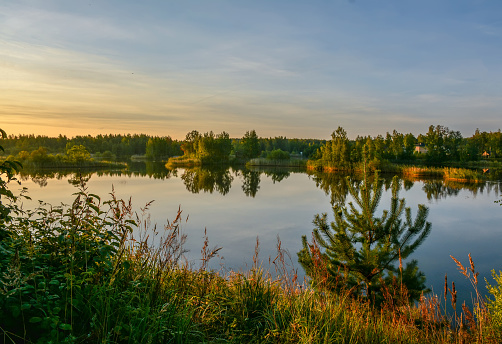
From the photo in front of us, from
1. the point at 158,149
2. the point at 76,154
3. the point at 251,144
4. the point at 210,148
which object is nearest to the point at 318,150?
the point at 251,144

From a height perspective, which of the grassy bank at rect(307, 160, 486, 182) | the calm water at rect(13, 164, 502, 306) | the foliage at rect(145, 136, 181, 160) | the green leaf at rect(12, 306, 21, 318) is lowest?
the calm water at rect(13, 164, 502, 306)

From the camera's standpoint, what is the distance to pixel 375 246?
5594 millimetres

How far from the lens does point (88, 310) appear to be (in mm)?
2594

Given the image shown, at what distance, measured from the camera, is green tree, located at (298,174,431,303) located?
5.38m

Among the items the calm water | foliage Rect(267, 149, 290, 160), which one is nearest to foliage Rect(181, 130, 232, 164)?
foliage Rect(267, 149, 290, 160)

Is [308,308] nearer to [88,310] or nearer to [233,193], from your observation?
[88,310]

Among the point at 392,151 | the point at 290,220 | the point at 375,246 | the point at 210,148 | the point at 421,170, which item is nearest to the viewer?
the point at 375,246

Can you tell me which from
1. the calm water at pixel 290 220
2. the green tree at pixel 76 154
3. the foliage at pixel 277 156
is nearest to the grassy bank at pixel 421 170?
the calm water at pixel 290 220

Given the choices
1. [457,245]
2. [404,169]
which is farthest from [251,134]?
[457,245]

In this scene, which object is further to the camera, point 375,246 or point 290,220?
point 290,220

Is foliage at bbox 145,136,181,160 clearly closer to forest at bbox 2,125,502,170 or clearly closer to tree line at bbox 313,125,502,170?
forest at bbox 2,125,502,170

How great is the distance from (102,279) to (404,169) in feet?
169

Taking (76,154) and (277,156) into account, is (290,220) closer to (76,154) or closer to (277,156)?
(76,154)

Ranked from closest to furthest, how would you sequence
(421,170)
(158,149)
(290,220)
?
(290,220) < (421,170) < (158,149)
